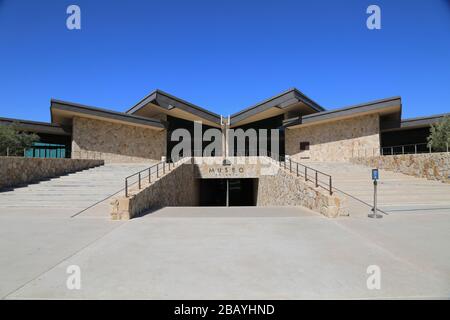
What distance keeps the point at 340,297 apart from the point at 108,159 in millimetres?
26095

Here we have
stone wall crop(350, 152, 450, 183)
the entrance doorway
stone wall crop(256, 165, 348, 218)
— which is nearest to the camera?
stone wall crop(256, 165, 348, 218)

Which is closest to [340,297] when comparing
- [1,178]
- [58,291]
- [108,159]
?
[58,291]

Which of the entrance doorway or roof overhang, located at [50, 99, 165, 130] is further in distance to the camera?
the entrance doorway

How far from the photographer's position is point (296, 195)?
12367 mm

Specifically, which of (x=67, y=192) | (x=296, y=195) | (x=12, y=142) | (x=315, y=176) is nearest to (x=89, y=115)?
(x=12, y=142)

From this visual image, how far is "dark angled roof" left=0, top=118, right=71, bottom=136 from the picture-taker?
25.1 metres

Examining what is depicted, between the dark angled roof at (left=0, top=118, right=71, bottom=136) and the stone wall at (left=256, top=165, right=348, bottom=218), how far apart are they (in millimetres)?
21916

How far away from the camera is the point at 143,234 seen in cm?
650

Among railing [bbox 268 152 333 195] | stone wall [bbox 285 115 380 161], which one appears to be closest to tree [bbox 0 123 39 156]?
railing [bbox 268 152 333 195]

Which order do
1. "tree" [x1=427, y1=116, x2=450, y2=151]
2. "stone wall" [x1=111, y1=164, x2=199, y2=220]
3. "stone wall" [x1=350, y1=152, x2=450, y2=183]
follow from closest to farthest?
"stone wall" [x1=111, y1=164, x2=199, y2=220] → "stone wall" [x1=350, y1=152, x2=450, y2=183] → "tree" [x1=427, y1=116, x2=450, y2=151]

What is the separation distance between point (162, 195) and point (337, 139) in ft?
66.1

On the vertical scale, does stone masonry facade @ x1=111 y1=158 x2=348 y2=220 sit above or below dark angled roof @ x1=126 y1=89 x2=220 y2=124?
below

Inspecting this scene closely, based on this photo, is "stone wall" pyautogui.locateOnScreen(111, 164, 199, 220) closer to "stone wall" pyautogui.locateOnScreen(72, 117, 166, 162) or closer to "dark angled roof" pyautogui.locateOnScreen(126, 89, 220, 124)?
"dark angled roof" pyautogui.locateOnScreen(126, 89, 220, 124)

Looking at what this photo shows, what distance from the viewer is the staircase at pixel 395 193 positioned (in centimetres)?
985
